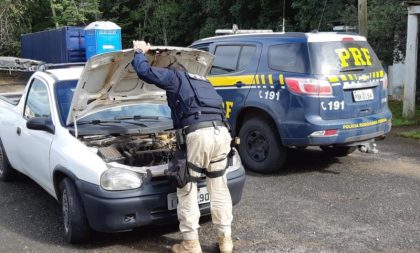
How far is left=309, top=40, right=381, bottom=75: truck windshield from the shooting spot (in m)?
6.45

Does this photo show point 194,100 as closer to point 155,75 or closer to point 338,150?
point 155,75

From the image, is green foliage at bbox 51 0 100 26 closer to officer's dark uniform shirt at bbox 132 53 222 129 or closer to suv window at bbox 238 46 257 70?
suv window at bbox 238 46 257 70

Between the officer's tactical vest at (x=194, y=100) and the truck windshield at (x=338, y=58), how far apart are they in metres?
2.51

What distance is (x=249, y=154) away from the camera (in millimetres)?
7113

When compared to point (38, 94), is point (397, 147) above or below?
below

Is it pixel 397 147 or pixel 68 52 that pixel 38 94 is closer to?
pixel 397 147

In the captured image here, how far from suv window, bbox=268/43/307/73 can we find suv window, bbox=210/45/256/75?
382 millimetres

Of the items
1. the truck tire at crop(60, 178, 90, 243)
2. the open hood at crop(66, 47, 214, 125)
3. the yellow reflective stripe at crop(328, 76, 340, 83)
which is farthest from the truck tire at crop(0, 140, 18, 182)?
the yellow reflective stripe at crop(328, 76, 340, 83)

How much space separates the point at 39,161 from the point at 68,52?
59.1ft

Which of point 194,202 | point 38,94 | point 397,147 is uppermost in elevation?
point 38,94

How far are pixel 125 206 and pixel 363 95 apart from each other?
3743 mm

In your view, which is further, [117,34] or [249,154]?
[117,34]

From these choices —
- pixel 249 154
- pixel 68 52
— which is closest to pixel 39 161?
pixel 249 154

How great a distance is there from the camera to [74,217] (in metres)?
4.39
